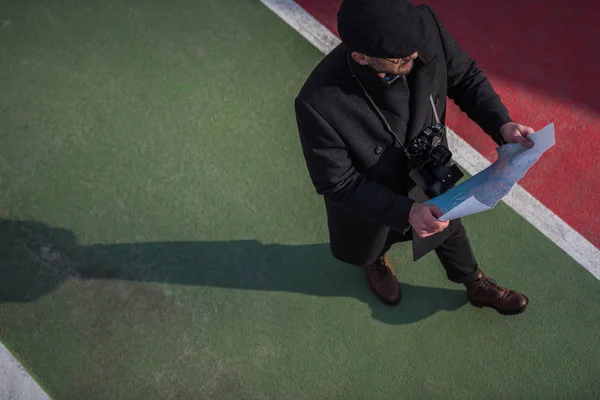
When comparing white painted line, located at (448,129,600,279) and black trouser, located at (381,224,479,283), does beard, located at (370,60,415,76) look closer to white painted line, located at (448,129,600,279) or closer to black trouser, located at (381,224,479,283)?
black trouser, located at (381,224,479,283)

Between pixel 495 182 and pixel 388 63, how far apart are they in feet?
2.52

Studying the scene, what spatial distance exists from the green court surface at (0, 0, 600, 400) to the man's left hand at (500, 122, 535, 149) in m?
1.58

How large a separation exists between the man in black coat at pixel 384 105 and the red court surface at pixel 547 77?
177 cm

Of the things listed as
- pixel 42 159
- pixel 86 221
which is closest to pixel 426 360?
pixel 86 221

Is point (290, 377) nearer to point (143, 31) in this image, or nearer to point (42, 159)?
point (42, 159)

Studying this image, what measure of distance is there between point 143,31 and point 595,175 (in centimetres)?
383

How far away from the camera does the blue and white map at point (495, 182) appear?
2.75 meters

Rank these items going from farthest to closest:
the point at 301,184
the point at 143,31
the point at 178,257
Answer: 1. the point at 143,31
2. the point at 301,184
3. the point at 178,257

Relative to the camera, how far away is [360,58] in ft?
8.74

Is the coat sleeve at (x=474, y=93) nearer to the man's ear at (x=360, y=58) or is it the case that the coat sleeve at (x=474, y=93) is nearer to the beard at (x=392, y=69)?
the beard at (x=392, y=69)

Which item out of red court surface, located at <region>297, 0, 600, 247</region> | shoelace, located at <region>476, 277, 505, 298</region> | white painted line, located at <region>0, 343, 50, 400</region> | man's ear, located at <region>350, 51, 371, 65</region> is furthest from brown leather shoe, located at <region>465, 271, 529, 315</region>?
white painted line, located at <region>0, 343, 50, 400</region>

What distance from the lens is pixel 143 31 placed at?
5.57 meters

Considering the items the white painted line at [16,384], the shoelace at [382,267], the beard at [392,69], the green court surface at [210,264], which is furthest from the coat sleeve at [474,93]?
the white painted line at [16,384]

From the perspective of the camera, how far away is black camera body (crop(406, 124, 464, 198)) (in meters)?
3.00
